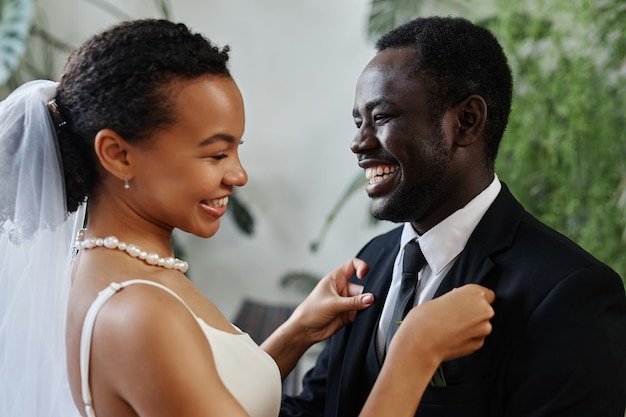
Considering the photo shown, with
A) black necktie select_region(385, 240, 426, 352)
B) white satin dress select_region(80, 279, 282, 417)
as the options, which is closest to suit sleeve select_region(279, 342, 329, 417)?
black necktie select_region(385, 240, 426, 352)

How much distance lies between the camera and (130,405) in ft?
3.74

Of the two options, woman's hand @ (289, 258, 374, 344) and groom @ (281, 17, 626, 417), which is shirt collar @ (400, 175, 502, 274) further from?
woman's hand @ (289, 258, 374, 344)

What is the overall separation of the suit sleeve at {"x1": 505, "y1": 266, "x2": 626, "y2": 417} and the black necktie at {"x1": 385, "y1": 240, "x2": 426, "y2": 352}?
28cm

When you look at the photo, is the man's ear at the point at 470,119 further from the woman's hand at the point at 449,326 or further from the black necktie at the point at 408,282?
the woman's hand at the point at 449,326

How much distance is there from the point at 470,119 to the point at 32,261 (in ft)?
2.99

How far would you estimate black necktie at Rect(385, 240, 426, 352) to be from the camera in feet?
5.25

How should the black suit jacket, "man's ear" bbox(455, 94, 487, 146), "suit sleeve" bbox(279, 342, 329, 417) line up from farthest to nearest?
"suit sleeve" bbox(279, 342, 329, 417) < "man's ear" bbox(455, 94, 487, 146) < the black suit jacket

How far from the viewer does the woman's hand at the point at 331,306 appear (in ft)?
5.65

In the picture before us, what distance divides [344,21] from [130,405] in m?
3.29

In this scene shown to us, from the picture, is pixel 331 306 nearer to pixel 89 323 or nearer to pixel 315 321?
pixel 315 321

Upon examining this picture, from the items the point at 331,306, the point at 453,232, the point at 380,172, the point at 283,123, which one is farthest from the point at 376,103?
the point at 283,123

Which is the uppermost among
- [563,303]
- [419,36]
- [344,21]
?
[344,21]

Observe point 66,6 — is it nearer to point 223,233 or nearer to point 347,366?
point 223,233

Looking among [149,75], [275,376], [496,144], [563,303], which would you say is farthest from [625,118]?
[149,75]
